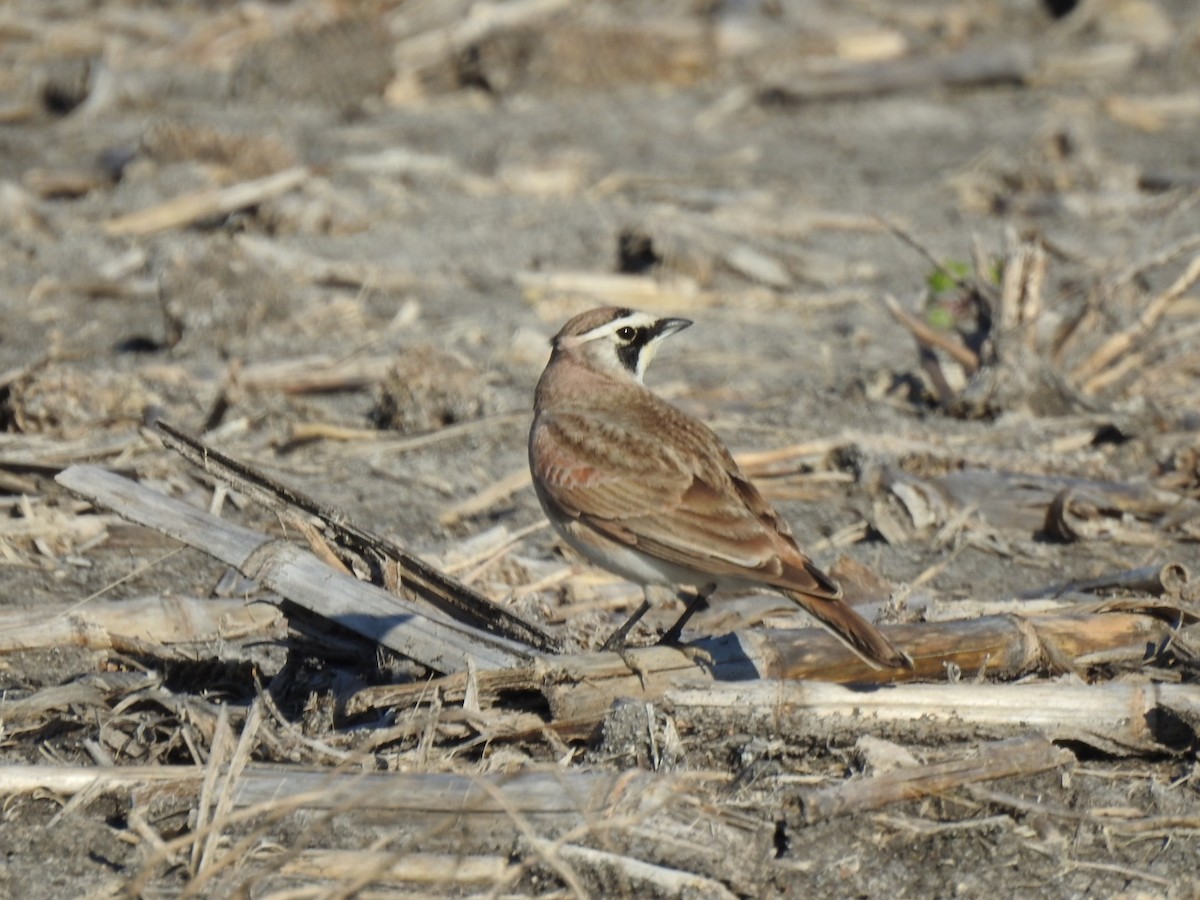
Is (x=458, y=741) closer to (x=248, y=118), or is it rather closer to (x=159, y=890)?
(x=159, y=890)

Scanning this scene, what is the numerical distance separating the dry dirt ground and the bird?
42cm

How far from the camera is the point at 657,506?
5.38 meters

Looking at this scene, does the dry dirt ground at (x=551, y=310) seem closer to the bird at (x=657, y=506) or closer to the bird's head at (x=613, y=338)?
the bird at (x=657, y=506)

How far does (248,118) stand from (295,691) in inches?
382

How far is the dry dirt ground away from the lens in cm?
468

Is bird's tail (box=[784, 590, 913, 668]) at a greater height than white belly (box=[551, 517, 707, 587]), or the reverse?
bird's tail (box=[784, 590, 913, 668])

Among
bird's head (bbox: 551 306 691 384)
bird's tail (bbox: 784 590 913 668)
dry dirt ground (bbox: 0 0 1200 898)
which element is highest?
→ bird's head (bbox: 551 306 691 384)

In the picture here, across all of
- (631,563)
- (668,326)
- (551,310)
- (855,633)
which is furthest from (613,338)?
(551,310)

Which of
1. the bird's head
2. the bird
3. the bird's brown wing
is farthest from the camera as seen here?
the bird's head

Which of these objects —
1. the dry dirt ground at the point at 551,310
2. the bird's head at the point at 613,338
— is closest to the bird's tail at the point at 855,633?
the dry dirt ground at the point at 551,310

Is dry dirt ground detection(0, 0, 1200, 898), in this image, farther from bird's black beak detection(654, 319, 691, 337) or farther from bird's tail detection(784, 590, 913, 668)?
bird's black beak detection(654, 319, 691, 337)

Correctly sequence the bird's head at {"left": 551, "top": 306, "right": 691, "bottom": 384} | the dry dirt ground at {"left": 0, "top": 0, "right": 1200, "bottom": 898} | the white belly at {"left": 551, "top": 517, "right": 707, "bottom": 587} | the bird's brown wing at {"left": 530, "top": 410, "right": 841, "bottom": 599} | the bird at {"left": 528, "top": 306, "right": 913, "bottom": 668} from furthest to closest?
1. the bird's head at {"left": 551, "top": 306, "right": 691, "bottom": 384}
2. the white belly at {"left": 551, "top": 517, "right": 707, "bottom": 587}
3. the bird's brown wing at {"left": 530, "top": 410, "right": 841, "bottom": 599}
4. the bird at {"left": 528, "top": 306, "right": 913, "bottom": 668}
5. the dry dirt ground at {"left": 0, "top": 0, "right": 1200, "bottom": 898}

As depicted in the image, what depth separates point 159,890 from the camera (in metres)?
4.17

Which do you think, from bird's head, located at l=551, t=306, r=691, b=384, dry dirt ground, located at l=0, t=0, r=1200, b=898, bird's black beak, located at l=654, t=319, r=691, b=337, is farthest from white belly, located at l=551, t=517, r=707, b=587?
bird's black beak, located at l=654, t=319, r=691, b=337
